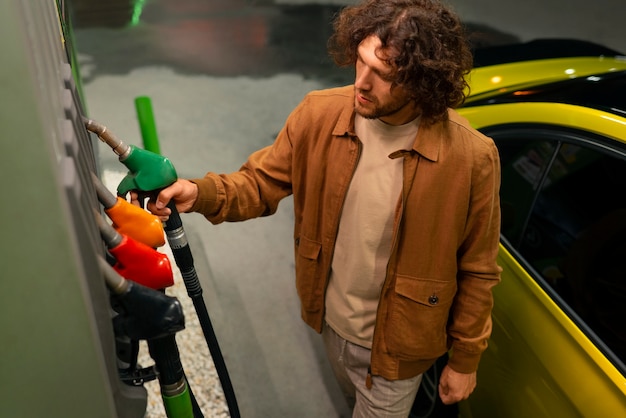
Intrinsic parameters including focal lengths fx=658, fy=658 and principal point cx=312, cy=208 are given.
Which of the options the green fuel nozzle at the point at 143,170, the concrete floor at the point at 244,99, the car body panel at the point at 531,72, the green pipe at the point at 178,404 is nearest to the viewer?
the green pipe at the point at 178,404

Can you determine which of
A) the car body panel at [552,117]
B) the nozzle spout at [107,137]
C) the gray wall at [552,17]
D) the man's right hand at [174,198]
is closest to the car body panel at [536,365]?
the car body panel at [552,117]

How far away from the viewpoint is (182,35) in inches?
262

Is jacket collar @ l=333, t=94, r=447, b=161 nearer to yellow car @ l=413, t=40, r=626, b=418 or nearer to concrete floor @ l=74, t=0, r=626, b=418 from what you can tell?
yellow car @ l=413, t=40, r=626, b=418

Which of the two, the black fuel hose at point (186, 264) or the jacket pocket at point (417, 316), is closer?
the black fuel hose at point (186, 264)

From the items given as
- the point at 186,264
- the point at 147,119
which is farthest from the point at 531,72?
the point at 186,264

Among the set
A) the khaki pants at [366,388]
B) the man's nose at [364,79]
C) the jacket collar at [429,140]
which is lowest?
the khaki pants at [366,388]

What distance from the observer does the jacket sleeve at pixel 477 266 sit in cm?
169

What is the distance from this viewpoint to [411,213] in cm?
172

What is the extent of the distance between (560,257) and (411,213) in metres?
0.64

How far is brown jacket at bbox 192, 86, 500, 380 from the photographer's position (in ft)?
5.50

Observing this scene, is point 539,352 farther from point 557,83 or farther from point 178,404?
point 178,404

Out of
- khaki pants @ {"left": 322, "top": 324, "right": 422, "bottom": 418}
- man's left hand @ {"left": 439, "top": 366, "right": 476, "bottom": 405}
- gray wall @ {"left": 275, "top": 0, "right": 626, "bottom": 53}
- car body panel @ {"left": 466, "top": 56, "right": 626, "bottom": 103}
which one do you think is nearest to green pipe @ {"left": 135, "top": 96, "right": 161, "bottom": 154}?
khaki pants @ {"left": 322, "top": 324, "right": 422, "bottom": 418}

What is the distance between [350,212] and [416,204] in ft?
0.69

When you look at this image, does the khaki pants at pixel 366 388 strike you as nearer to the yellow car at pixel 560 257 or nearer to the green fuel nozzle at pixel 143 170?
the yellow car at pixel 560 257
